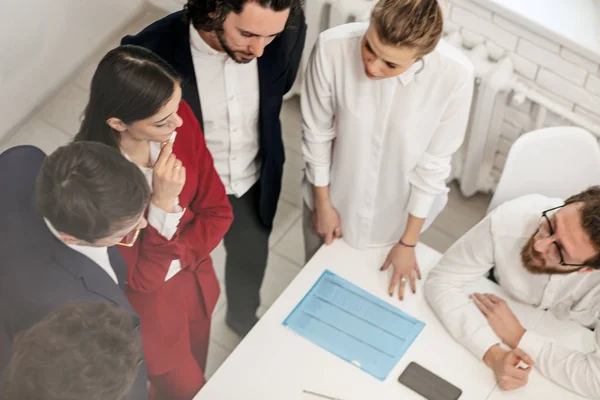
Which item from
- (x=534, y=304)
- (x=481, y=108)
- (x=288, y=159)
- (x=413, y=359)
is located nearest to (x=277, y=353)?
(x=413, y=359)

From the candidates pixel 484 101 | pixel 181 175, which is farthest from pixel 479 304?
pixel 181 175

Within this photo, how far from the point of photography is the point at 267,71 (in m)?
1.48

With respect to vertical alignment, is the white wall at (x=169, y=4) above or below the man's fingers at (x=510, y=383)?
above

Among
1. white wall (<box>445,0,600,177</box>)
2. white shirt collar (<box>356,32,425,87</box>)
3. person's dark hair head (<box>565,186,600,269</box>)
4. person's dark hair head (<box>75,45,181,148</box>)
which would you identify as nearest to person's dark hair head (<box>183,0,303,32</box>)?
person's dark hair head (<box>75,45,181,148</box>)

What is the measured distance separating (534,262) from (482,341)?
21cm

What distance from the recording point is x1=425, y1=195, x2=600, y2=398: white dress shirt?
171 cm

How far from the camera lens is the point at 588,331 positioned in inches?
71.4

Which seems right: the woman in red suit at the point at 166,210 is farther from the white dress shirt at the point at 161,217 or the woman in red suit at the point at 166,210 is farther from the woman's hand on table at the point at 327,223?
the woman's hand on table at the point at 327,223

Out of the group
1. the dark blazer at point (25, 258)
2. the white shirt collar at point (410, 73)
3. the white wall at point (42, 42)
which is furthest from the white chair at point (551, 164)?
the dark blazer at point (25, 258)

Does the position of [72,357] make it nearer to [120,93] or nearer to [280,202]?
[120,93]

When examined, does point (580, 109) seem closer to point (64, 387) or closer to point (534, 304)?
point (534, 304)

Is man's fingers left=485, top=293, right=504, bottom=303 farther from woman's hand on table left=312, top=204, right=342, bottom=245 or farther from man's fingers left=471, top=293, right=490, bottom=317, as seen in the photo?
woman's hand on table left=312, top=204, right=342, bottom=245

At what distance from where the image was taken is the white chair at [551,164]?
1.91 metres

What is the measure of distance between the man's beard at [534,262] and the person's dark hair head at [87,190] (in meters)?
0.94
